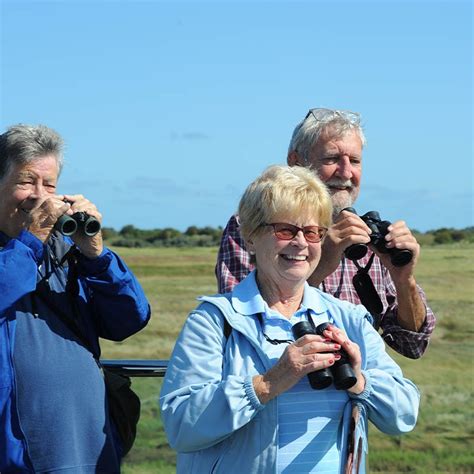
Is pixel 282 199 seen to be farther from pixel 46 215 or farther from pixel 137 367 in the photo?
pixel 137 367

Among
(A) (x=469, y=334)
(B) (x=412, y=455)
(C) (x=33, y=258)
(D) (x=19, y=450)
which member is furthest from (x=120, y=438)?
(A) (x=469, y=334)

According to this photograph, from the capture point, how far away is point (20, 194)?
3.67 m

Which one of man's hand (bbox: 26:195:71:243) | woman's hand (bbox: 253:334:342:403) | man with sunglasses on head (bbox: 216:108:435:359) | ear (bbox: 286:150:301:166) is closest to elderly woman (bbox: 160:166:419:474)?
woman's hand (bbox: 253:334:342:403)

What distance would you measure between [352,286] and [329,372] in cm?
110

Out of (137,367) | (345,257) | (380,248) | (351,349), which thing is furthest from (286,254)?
(137,367)

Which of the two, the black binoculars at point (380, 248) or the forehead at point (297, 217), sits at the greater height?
the forehead at point (297, 217)

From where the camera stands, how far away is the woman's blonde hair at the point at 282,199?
126 inches

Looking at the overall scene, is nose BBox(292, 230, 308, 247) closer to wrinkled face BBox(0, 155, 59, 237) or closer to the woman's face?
the woman's face

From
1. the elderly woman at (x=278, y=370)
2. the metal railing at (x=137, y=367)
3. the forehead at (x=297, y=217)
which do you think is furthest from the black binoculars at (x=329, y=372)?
the metal railing at (x=137, y=367)

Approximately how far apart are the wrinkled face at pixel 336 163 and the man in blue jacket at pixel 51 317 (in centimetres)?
92

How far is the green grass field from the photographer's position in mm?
6496

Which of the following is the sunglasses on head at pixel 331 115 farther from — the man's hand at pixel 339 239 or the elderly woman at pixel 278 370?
the elderly woman at pixel 278 370

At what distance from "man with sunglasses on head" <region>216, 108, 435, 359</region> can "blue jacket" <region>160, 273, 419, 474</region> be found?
548 mm

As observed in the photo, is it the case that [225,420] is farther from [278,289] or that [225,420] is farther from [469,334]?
[469,334]
